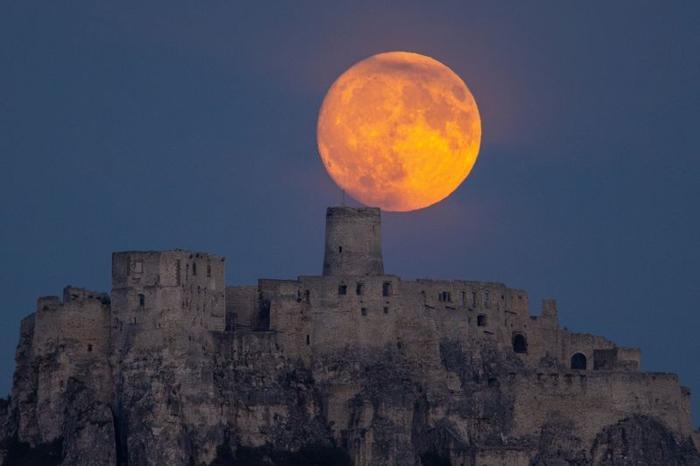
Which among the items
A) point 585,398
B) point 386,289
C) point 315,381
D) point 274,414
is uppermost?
point 386,289

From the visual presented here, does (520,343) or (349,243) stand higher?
(349,243)

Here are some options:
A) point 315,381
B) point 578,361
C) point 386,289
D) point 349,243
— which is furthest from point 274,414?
point 578,361

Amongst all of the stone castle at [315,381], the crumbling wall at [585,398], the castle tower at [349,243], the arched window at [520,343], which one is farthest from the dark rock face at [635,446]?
the castle tower at [349,243]

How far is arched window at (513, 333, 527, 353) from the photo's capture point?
164625 mm

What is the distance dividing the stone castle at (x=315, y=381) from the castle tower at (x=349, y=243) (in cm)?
8

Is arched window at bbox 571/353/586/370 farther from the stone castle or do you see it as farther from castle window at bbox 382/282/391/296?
castle window at bbox 382/282/391/296

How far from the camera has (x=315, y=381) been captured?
152375 mm

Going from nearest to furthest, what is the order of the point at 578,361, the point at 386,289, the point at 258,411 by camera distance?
the point at 258,411 → the point at 386,289 → the point at 578,361

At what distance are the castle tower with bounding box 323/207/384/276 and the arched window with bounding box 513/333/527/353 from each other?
11994mm

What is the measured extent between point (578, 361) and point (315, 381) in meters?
22.6

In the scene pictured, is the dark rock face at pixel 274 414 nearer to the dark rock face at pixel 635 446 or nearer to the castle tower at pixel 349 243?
the dark rock face at pixel 635 446

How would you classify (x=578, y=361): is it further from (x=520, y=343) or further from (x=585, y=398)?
(x=585, y=398)

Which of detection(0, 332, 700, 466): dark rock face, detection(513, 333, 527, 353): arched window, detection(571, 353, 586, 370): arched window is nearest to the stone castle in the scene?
detection(0, 332, 700, 466): dark rock face

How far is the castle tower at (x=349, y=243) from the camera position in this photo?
156250mm
